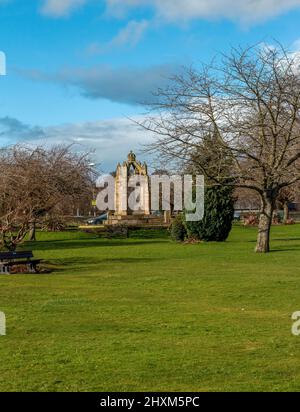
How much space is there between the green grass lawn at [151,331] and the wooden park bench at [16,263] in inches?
45.2

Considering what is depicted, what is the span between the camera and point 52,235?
49.1 metres

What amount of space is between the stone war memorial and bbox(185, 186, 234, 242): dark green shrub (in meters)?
16.1

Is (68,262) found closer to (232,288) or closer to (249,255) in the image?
(249,255)

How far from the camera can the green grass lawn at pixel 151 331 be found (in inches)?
299

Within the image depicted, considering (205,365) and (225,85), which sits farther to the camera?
(225,85)

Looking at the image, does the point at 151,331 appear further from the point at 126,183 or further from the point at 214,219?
the point at 126,183

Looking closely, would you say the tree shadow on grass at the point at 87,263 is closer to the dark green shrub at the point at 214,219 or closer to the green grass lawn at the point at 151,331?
the green grass lawn at the point at 151,331

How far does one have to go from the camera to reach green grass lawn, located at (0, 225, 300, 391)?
759cm

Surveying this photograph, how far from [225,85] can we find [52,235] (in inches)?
972

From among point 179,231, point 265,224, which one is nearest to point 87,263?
point 265,224

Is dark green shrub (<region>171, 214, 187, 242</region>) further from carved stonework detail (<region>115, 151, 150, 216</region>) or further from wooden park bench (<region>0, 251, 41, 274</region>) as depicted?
wooden park bench (<region>0, 251, 41, 274</region>)

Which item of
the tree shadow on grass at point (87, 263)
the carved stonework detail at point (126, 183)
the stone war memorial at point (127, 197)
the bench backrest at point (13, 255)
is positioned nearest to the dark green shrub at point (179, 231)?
the tree shadow on grass at point (87, 263)

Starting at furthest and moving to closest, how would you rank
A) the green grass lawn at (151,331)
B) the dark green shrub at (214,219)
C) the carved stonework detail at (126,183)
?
the carved stonework detail at (126,183) → the dark green shrub at (214,219) → the green grass lawn at (151,331)
